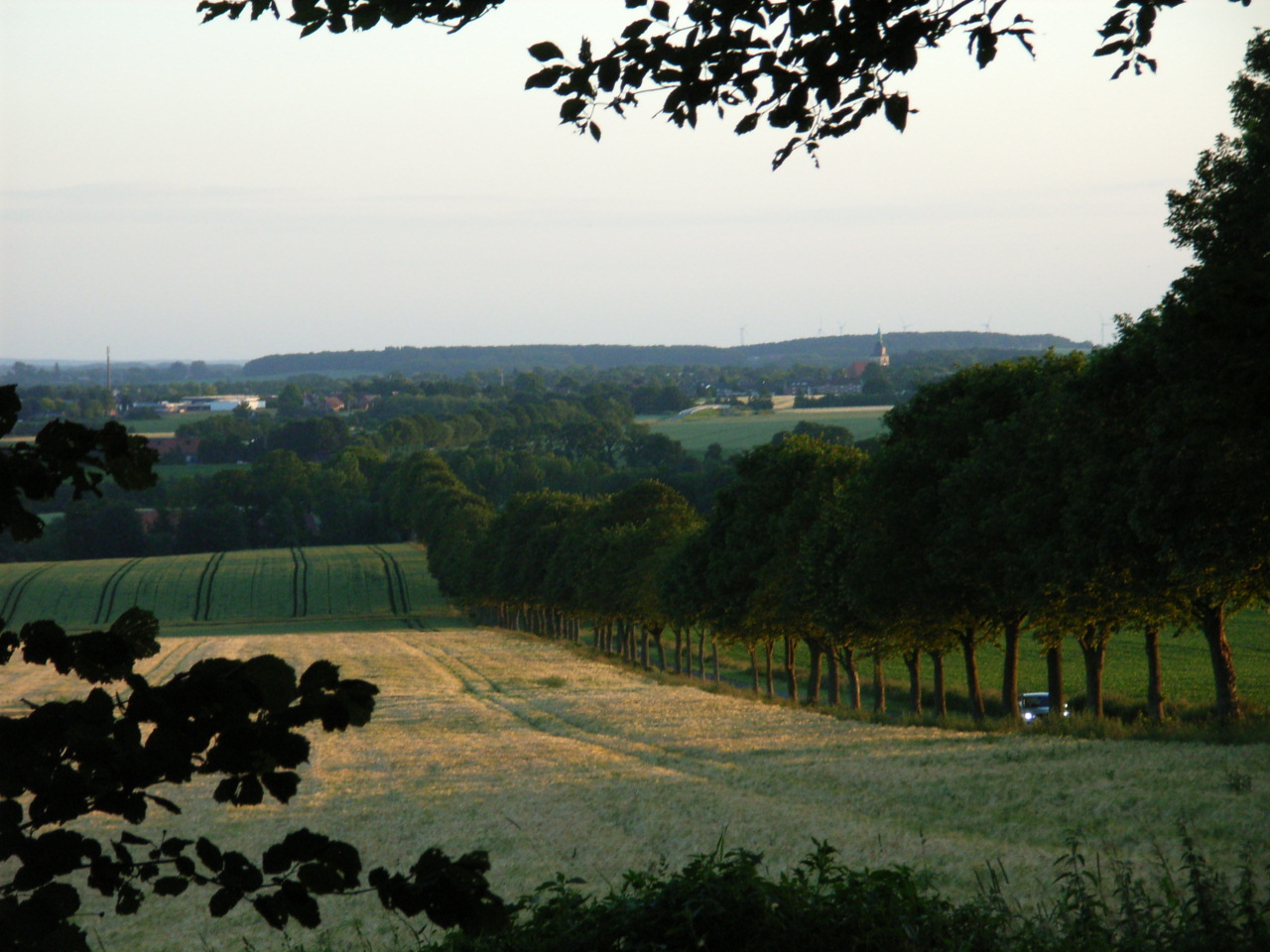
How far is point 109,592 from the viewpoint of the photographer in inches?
4587

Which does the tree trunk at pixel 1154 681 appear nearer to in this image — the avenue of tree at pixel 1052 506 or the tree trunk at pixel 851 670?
the avenue of tree at pixel 1052 506

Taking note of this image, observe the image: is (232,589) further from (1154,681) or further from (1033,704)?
(1154,681)

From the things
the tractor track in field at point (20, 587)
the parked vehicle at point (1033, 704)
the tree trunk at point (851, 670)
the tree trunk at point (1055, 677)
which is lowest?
the tractor track in field at point (20, 587)

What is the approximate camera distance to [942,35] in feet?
20.7

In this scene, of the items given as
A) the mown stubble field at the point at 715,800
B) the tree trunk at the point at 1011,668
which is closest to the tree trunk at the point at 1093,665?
the tree trunk at the point at 1011,668

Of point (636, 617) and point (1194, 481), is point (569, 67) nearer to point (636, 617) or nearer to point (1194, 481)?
point (1194, 481)

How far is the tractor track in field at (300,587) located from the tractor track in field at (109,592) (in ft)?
54.2

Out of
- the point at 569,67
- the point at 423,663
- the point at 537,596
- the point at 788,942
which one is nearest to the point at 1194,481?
the point at 788,942

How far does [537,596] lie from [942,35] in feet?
280

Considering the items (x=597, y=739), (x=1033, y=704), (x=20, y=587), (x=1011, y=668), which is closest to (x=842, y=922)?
(x=597, y=739)

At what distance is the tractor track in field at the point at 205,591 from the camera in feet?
365

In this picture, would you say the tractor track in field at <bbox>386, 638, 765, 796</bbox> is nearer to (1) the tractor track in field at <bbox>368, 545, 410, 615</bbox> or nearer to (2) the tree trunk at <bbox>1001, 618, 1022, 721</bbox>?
(2) the tree trunk at <bbox>1001, 618, 1022, 721</bbox>

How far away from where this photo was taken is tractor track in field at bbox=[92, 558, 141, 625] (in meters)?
106

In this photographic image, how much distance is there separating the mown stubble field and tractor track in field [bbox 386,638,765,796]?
14 cm
